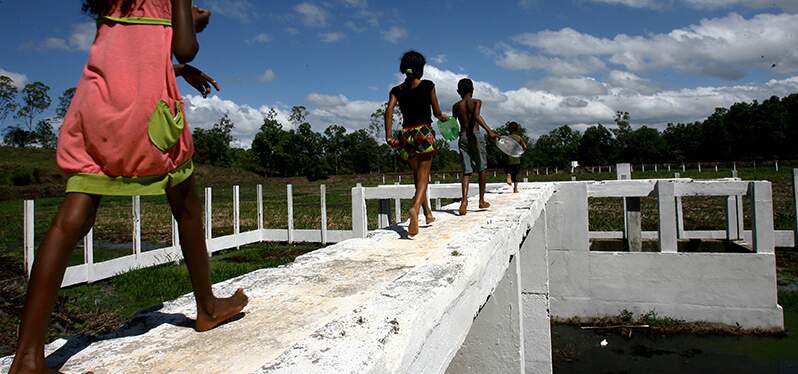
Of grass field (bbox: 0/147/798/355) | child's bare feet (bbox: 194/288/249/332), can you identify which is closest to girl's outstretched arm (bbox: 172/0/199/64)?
child's bare feet (bbox: 194/288/249/332)

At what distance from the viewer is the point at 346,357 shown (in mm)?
1327

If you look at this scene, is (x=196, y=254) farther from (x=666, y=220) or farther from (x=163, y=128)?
(x=666, y=220)

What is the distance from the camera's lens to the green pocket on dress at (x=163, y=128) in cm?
156

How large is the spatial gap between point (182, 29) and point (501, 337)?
9.77 feet

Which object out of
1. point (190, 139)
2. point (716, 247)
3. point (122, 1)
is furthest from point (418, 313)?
point (716, 247)

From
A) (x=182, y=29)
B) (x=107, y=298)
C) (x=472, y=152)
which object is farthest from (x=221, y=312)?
(x=107, y=298)

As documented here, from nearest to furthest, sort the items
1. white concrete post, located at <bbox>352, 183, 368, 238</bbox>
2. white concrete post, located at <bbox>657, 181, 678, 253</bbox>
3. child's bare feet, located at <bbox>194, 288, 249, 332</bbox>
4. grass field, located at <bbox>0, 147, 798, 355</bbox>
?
1. child's bare feet, located at <bbox>194, 288, 249, 332</bbox>
2. grass field, located at <bbox>0, 147, 798, 355</bbox>
3. white concrete post, located at <bbox>657, 181, 678, 253</bbox>
4. white concrete post, located at <bbox>352, 183, 368, 238</bbox>

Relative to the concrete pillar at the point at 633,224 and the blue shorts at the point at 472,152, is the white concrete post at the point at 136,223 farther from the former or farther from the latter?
the concrete pillar at the point at 633,224

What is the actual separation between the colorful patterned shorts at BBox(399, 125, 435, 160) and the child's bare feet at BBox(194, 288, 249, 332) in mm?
2386

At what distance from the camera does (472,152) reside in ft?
18.6

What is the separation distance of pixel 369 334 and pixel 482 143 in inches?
174

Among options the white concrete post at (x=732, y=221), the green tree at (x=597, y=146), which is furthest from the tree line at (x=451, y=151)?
the white concrete post at (x=732, y=221)

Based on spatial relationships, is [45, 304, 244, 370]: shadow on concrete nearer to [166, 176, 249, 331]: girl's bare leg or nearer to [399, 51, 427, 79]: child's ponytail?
[166, 176, 249, 331]: girl's bare leg

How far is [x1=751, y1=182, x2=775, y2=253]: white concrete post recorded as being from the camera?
7500 mm
